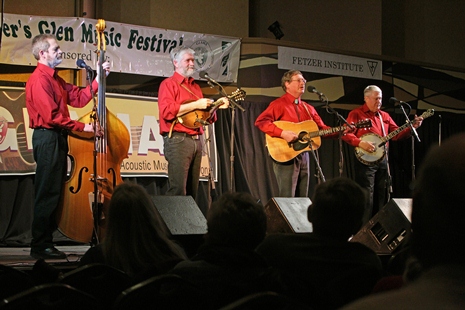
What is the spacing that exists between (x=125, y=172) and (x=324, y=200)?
5.28 metres

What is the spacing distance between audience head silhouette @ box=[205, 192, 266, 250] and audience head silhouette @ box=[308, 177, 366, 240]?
296 millimetres

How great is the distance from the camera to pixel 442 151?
777mm

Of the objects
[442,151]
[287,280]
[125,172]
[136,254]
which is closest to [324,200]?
[287,280]

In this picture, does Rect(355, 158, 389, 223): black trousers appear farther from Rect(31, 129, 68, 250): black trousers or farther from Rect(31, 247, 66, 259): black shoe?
Rect(31, 247, 66, 259): black shoe

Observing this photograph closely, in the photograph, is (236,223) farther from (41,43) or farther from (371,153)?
(371,153)

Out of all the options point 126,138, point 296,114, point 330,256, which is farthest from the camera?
point 296,114

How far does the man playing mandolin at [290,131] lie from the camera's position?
654 cm

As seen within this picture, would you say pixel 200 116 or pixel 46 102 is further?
pixel 200 116

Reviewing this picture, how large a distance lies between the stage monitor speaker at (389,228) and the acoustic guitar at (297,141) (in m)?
1.66

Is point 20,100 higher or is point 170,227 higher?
point 20,100

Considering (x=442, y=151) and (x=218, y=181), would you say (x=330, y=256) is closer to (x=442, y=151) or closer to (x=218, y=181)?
(x=442, y=151)

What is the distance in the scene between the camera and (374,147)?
24.2 feet

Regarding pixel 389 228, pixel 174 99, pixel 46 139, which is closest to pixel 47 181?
pixel 46 139

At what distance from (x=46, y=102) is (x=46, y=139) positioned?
305mm
